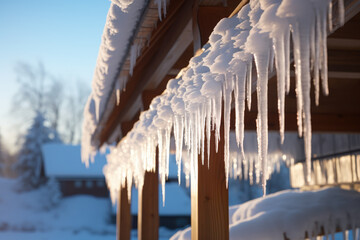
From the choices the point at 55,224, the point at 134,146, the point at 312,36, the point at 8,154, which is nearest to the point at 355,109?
the point at 134,146

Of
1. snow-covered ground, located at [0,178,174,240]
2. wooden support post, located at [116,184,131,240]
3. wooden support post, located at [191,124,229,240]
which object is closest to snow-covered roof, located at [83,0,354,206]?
wooden support post, located at [191,124,229,240]

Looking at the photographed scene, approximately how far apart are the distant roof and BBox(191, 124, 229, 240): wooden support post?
30.8m

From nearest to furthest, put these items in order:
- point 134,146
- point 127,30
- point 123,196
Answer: point 127,30 → point 134,146 → point 123,196

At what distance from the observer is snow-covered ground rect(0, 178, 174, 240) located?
90.4 ft

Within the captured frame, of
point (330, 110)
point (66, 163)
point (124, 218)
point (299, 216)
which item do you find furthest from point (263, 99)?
point (66, 163)

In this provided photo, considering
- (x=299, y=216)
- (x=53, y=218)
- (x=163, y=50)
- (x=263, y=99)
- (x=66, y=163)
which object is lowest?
(x=53, y=218)

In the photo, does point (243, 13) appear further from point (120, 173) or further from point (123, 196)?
point (123, 196)

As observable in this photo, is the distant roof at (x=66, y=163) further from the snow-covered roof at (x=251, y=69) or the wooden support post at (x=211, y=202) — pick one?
the wooden support post at (x=211, y=202)

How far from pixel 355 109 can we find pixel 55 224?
27869 mm

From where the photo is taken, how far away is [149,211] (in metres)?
5.48

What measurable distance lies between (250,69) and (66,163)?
110 ft

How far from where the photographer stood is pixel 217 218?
8.59 feet

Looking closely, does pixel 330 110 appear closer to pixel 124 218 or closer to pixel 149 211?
pixel 149 211

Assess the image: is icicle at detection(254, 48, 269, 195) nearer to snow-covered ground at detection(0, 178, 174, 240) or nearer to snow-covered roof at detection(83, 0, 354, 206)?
snow-covered roof at detection(83, 0, 354, 206)
